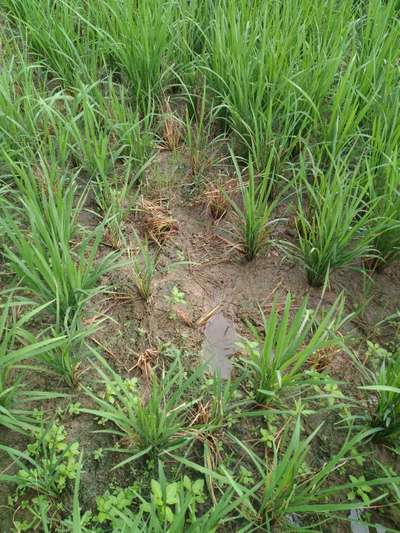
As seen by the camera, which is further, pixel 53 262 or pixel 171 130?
pixel 171 130

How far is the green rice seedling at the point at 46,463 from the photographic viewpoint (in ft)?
4.03

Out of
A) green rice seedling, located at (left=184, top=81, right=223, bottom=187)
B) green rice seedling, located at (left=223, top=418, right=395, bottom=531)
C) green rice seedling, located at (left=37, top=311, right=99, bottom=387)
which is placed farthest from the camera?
green rice seedling, located at (left=184, top=81, right=223, bottom=187)

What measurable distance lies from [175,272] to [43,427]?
679 mm

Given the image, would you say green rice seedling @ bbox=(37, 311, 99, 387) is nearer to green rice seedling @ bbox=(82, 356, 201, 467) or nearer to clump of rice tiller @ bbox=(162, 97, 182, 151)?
green rice seedling @ bbox=(82, 356, 201, 467)

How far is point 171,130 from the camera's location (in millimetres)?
2070

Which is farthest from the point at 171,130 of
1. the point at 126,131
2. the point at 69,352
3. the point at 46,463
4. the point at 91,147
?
the point at 46,463

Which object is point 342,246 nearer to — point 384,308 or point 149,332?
point 384,308

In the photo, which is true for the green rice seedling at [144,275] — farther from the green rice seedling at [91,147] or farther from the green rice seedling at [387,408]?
the green rice seedling at [387,408]

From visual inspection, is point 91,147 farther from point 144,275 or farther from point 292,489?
point 292,489

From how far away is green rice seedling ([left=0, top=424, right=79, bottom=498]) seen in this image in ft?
4.03

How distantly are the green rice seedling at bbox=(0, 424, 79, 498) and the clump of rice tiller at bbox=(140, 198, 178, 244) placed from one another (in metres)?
0.76

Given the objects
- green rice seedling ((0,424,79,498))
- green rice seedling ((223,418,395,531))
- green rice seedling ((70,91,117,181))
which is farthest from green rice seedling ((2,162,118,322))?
green rice seedling ((223,418,395,531))

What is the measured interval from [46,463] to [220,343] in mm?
634

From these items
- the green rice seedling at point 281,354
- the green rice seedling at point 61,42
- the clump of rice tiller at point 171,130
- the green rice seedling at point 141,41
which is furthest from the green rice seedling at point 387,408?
the green rice seedling at point 61,42
